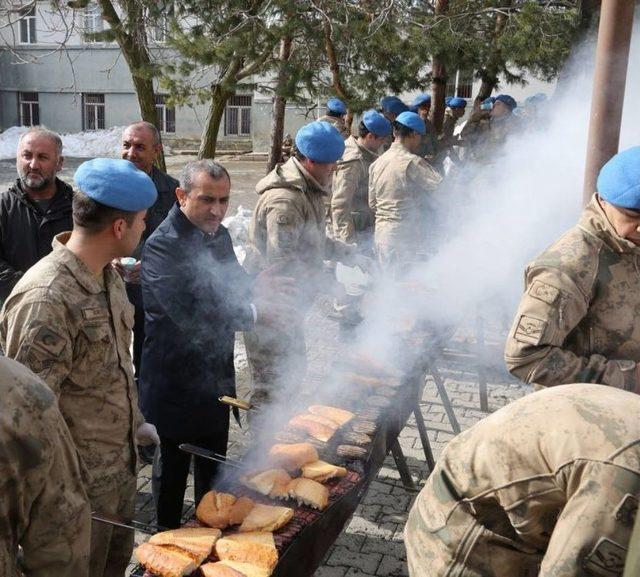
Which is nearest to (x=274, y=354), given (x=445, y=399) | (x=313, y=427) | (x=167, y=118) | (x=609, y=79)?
(x=445, y=399)

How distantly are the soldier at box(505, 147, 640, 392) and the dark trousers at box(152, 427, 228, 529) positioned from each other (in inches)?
70.5

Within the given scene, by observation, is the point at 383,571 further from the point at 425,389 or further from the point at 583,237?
the point at 425,389

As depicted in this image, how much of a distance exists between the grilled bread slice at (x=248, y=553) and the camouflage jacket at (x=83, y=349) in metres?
0.60

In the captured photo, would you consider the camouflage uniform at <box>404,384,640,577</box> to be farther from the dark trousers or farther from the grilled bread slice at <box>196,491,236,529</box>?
the dark trousers

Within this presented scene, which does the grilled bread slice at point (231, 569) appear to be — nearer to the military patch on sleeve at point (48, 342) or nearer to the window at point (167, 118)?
the military patch on sleeve at point (48, 342)

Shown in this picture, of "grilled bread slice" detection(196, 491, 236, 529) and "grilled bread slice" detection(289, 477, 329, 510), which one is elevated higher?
"grilled bread slice" detection(196, 491, 236, 529)

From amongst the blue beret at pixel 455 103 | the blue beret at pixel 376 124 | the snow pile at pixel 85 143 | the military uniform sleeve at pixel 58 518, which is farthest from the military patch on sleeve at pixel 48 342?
the snow pile at pixel 85 143

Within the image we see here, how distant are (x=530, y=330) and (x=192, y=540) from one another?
1661 millimetres

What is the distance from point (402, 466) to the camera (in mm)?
4664

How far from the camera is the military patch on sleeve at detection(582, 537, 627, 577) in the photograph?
1649 mm

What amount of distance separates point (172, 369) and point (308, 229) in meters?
1.74

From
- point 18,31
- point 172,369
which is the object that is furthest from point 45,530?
point 18,31

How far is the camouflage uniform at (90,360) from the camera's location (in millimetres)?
2613

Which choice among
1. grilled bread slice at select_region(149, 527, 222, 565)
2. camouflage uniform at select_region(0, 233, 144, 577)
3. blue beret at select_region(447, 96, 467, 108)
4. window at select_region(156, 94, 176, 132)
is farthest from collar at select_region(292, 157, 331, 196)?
window at select_region(156, 94, 176, 132)
